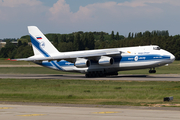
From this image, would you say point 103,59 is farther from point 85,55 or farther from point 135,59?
point 135,59

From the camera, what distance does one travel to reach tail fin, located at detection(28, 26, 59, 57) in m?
50.4

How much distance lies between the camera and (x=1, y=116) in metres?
13.6

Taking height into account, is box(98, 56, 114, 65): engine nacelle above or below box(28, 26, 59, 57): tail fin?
below

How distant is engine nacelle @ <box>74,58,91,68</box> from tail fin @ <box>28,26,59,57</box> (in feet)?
20.1

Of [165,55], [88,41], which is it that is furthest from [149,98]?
[88,41]

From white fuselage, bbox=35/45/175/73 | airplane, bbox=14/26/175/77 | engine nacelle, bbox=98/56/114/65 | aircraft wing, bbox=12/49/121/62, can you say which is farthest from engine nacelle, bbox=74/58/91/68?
engine nacelle, bbox=98/56/114/65

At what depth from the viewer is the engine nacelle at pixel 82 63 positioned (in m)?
45.4

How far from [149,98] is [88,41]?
462ft

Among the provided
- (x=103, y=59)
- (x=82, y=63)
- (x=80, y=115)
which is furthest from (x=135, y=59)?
(x=80, y=115)

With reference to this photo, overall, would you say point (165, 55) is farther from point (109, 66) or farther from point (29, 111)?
point (29, 111)

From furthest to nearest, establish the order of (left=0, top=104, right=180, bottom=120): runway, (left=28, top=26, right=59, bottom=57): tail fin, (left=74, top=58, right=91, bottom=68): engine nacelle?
1. (left=28, top=26, right=59, bottom=57): tail fin
2. (left=74, top=58, right=91, bottom=68): engine nacelle
3. (left=0, top=104, right=180, bottom=120): runway

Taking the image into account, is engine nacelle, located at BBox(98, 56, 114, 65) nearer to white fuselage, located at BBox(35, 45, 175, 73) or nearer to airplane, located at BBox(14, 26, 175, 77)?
airplane, located at BBox(14, 26, 175, 77)

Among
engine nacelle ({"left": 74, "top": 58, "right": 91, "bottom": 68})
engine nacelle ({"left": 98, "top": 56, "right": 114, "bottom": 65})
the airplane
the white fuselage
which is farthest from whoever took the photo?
engine nacelle ({"left": 74, "top": 58, "right": 91, "bottom": 68})

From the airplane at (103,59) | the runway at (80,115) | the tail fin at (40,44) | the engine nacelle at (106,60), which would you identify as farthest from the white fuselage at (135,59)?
the runway at (80,115)
